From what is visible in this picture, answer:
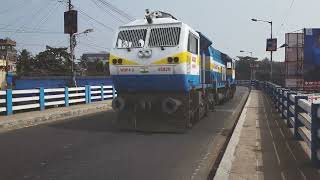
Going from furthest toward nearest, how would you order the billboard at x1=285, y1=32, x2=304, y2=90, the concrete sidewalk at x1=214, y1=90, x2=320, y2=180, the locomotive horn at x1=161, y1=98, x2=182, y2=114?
the billboard at x1=285, y1=32, x2=304, y2=90 → the locomotive horn at x1=161, y1=98, x2=182, y2=114 → the concrete sidewalk at x1=214, y1=90, x2=320, y2=180

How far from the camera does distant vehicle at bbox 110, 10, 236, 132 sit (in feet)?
45.6

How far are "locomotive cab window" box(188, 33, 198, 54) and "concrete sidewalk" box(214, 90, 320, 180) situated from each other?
9.34 ft

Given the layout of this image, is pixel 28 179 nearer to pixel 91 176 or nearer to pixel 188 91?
pixel 91 176

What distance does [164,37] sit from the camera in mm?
14211

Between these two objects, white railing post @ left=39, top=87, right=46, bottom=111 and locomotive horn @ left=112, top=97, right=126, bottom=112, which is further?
white railing post @ left=39, top=87, right=46, bottom=111

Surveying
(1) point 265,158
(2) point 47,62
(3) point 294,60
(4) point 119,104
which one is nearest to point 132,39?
(4) point 119,104

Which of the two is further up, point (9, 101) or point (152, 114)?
point (9, 101)

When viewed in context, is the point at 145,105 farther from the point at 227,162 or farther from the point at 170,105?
the point at 227,162

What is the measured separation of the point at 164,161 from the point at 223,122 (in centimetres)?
853

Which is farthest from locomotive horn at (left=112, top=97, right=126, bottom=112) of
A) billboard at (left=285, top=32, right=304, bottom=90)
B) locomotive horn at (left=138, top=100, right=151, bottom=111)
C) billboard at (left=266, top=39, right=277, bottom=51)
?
billboard at (left=266, top=39, right=277, bottom=51)

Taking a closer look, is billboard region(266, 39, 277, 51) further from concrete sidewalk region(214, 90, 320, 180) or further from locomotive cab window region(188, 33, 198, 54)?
concrete sidewalk region(214, 90, 320, 180)

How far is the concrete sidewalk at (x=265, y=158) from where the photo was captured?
792cm

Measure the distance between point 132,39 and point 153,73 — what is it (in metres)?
1.32

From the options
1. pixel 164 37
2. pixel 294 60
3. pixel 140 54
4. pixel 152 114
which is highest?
pixel 164 37
